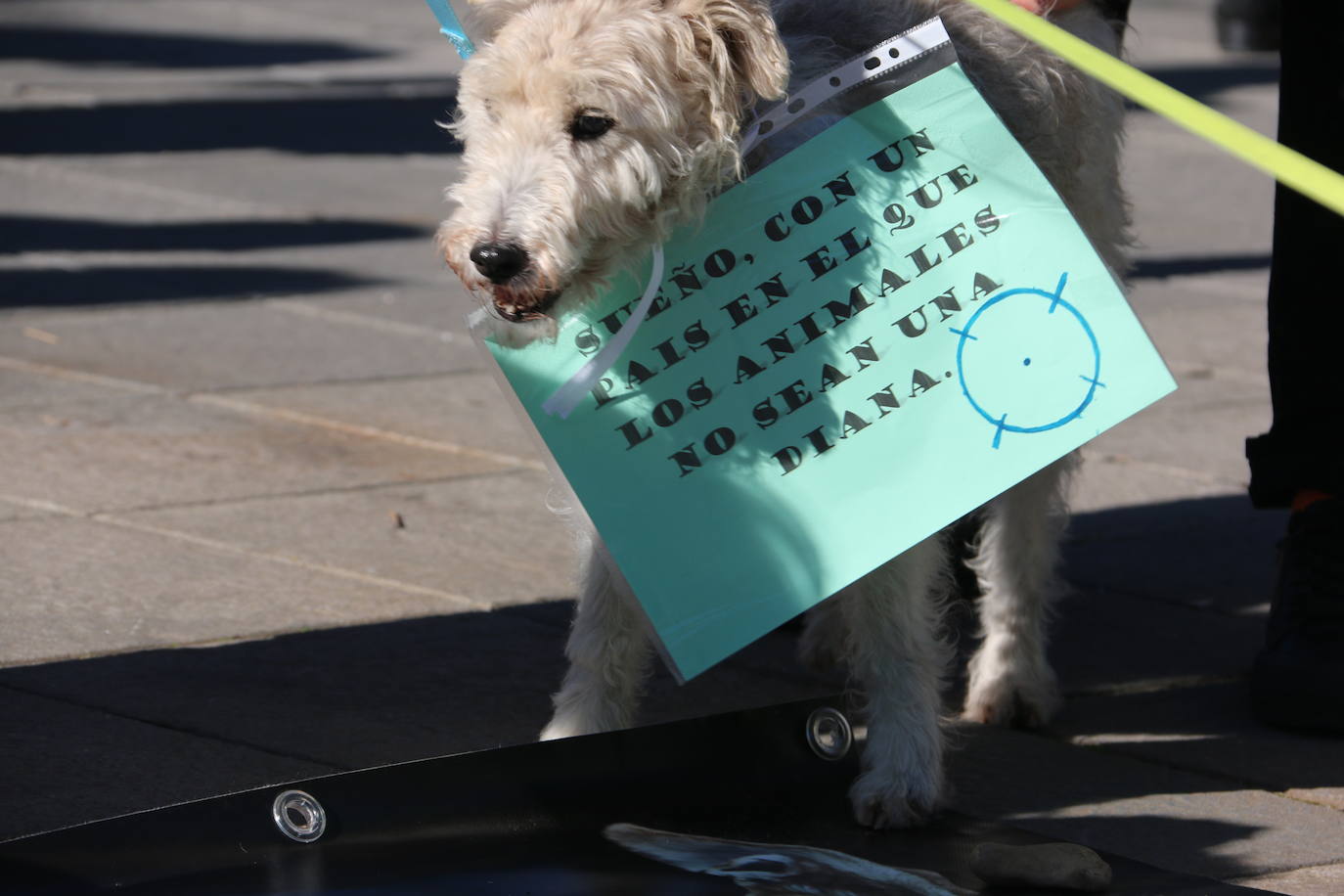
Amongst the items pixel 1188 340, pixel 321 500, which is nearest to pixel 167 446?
pixel 321 500

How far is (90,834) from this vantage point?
3053 mm

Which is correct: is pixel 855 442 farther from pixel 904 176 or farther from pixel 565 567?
pixel 565 567

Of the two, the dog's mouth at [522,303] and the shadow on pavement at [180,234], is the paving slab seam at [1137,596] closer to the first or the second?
the dog's mouth at [522,303]

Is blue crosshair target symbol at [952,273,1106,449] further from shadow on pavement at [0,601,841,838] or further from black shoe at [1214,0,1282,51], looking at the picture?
black shoe at [1214,0,1282,51]

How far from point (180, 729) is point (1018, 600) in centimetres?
212

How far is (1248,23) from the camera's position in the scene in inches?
628

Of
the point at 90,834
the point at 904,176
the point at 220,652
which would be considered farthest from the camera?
the point at 220,652

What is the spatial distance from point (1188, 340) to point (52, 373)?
16.5 ft

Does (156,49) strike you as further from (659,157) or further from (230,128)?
(659,157)

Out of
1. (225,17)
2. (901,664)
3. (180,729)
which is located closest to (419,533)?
(180,729)

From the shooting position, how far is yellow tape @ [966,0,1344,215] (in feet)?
8.31

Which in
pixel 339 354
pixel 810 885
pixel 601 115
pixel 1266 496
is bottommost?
pixel 810 885

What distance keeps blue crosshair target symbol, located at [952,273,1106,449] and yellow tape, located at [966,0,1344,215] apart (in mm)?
749

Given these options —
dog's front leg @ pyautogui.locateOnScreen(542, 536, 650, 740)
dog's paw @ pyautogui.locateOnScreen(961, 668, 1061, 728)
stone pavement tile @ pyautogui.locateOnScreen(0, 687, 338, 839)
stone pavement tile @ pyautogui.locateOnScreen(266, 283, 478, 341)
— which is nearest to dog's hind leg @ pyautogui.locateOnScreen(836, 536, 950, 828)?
dog's front leg @ pyautogui.locateOnScreen(542, 536, 650, 740)
